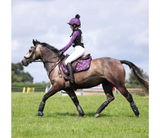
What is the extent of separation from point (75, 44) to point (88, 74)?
1.16m

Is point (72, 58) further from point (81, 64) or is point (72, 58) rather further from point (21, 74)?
point (21, 74)

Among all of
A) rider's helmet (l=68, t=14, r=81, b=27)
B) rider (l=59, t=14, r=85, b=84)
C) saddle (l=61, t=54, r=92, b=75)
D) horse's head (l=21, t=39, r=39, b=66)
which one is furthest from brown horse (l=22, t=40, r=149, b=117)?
rider's helmet (l=68, t=14, r=81, b=27)

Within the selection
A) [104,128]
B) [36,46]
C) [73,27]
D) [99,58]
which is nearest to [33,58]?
[36,46]

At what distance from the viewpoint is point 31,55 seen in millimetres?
8242

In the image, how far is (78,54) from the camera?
24.6ft

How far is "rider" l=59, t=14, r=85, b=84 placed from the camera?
7422 mm

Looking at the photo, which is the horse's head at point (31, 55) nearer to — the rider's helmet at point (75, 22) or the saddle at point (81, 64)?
the saddle at point (81, 64)

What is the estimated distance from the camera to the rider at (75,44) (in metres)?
7.42

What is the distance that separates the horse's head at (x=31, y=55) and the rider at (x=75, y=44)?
1236 millimetres

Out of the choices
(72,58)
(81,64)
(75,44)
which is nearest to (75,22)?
(75,44)
